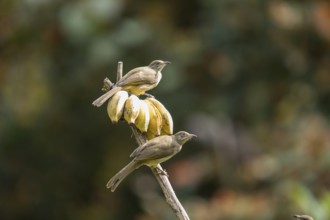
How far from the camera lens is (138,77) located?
5.33ft

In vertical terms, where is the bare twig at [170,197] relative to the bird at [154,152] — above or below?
below

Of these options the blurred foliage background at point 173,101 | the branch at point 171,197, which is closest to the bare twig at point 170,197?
the branch at point 171,197

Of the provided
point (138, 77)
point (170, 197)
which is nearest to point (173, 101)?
point (138, 77)

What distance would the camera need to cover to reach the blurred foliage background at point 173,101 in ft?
19.6

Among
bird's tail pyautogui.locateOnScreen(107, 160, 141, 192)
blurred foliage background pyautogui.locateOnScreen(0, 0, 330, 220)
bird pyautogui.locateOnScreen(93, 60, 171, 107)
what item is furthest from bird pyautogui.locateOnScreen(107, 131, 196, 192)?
blurred foliage background pyautogui.locateOnScreen(0, 0, 330, 220)

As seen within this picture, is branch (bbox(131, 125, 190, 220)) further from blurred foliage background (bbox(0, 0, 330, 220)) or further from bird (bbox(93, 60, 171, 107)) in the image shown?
blurred foliage background (bbox(0, 0, 330, 220))

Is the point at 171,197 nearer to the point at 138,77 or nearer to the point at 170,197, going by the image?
the point at 170,197

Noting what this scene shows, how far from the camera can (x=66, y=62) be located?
25.2 feet

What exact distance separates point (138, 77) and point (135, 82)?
0.02m

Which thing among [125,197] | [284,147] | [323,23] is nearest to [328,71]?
[323,23]

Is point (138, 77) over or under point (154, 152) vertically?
over

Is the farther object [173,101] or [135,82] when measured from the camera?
[173,101]

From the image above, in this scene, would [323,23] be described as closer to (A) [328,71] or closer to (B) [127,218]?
(A) [328,71]

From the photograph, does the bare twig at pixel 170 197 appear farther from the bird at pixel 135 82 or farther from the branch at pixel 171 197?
the bird at pixel 135 82
